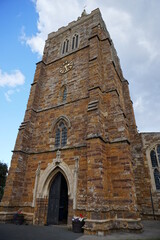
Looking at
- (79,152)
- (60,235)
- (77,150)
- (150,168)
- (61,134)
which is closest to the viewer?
(60,235)

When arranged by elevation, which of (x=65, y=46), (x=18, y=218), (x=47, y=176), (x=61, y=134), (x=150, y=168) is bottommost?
(x=18, y=218)

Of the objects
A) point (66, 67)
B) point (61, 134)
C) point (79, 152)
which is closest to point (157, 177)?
point (79, 152)

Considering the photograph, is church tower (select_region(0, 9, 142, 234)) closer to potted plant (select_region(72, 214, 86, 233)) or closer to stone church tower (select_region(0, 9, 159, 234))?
stone church tower (select_region(0, 9, 159, 234))

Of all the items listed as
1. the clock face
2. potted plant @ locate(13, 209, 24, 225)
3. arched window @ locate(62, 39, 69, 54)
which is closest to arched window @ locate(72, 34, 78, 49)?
arched window @ locate(62, 39, 69, 54)

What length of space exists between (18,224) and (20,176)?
9.41ft

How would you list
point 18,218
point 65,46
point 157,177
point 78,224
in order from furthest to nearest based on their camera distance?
point 65,46 < point 157,177 < point 18,218 < point 78,224

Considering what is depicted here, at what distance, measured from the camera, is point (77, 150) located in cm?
992

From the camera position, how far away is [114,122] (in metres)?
10.0

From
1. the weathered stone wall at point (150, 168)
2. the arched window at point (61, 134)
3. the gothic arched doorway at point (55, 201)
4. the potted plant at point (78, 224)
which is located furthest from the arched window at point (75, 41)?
the potted plant at point (78, 224)

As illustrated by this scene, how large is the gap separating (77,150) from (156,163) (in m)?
8.31

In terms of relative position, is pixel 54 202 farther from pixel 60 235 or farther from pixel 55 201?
pixel 60 235

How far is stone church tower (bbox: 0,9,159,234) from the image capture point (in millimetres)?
7906

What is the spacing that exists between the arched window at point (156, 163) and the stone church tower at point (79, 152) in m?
0.75

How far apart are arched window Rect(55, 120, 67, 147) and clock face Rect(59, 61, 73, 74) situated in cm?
554
